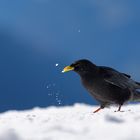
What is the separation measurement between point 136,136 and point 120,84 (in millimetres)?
5228

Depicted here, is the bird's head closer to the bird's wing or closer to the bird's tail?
the bird's wing

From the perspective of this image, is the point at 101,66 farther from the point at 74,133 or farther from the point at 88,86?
the point at 74,133

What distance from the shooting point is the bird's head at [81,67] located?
10242 mm

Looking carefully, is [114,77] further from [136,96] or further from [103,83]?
[136,96]

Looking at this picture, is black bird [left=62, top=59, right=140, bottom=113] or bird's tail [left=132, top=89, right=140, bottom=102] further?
bird's tail [left=132, top=89, right=140, bottom=102]

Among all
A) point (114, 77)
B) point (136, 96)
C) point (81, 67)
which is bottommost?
point (136, 96)

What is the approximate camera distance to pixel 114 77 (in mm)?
10352

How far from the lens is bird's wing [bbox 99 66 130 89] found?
10.2 metres

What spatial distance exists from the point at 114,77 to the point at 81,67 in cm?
75

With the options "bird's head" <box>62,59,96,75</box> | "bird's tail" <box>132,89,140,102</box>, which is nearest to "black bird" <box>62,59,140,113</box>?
"bird's head" <box>62,59,96,75</box>

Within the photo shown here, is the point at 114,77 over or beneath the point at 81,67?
beneath

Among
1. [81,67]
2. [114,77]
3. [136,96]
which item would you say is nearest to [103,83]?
[114,77]

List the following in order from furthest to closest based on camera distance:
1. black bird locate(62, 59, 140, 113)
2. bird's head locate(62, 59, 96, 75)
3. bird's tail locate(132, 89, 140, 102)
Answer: bird's tail locate(132, 89, 140, 102) → bird's head locate(62, 59, 96, 75) → black bird locate(62, 59, 140, 113)

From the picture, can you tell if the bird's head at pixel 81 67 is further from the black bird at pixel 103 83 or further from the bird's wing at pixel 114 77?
the bird's wing at pixel 114 77
